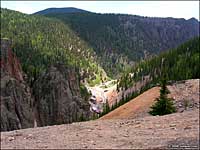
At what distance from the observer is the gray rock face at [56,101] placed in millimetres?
64544

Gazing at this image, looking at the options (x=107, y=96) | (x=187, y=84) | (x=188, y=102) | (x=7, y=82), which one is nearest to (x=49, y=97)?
(x=7, y=82)

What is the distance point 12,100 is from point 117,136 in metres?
39.0

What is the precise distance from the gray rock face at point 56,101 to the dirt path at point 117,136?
4180 cm

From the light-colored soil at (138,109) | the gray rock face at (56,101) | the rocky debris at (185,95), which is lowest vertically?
the gray rock face at (56,101)

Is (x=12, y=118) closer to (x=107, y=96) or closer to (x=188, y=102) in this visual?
(x=188, y=102)

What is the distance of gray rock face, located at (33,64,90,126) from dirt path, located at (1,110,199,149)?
41797mm

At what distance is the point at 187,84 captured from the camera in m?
49.0

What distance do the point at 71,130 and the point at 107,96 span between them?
400ft

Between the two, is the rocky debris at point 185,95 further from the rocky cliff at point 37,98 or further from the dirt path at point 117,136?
the rocky cliff at point 37,98

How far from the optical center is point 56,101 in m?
67.4

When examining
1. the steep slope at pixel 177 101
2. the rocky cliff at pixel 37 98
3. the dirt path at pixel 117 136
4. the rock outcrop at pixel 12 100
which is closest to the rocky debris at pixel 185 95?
the steep slope at pixel 177 101

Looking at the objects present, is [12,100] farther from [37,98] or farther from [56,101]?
[56,101]

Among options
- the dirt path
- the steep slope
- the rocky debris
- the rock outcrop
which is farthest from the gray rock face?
the dirt path

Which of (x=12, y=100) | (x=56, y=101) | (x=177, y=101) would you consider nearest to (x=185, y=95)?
(x=177, y=101)
